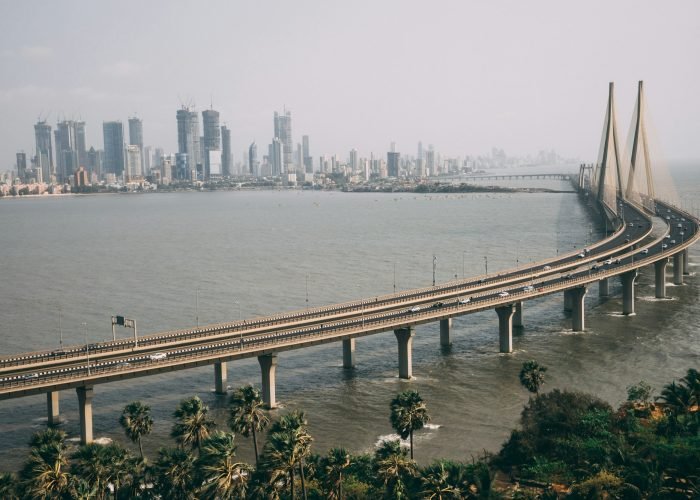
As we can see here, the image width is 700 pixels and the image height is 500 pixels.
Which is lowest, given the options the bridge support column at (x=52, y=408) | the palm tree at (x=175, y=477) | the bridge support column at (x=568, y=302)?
the bridge support column at (x=52, y=408)

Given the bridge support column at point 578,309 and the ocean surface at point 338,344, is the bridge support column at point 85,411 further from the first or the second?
the bridge support column at point 578,309

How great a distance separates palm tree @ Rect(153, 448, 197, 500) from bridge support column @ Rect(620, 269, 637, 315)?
2485 inches

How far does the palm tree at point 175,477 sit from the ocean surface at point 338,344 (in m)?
13.7

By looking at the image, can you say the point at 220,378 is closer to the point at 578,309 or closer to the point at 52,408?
the point at 52,408

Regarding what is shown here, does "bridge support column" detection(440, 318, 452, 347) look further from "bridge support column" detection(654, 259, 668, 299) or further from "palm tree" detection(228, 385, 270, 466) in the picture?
"bridge support column" detection(654, 259, 668, 299)

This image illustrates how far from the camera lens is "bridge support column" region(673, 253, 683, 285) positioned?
338 feet

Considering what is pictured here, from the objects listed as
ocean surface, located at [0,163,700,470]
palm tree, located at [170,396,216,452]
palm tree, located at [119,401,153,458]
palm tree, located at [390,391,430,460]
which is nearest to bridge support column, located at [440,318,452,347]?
ocean surface, located at [0,163,700,470]

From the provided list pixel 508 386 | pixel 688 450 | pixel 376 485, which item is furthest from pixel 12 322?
pixel 688 450

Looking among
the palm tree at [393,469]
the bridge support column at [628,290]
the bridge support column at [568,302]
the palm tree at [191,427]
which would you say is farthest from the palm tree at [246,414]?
the bridge support column at [628,290]

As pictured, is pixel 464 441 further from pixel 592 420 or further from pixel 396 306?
pixel 396 306

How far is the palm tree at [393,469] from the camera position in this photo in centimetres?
→ 3494

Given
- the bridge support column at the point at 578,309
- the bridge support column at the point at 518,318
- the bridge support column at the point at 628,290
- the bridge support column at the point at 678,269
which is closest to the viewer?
the bridge support column at the point at 578,309

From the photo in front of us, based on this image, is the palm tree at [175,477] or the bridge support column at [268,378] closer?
Answer: the palm tree at [175,477]

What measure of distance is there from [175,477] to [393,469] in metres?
9.71
